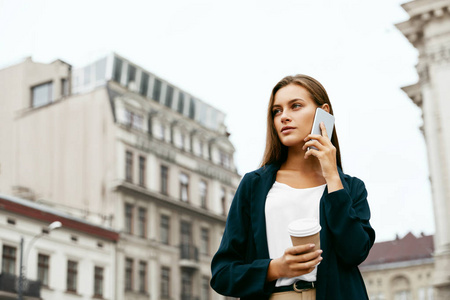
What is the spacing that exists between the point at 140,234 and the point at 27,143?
10065mm

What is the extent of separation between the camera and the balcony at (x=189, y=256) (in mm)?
45938

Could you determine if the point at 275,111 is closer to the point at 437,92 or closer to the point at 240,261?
the point at 240,261

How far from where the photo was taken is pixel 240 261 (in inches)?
124

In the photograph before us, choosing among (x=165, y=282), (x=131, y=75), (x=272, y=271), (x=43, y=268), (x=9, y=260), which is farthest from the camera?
(x=131, y=75)

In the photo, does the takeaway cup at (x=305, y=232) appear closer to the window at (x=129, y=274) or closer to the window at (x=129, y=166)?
the window at (x=129, y=274)

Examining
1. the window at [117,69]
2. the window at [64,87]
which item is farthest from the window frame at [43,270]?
the window at [64,87]

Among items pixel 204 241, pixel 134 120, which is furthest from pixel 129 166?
pixel 204 241

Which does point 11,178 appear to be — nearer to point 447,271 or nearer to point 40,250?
point 40,250

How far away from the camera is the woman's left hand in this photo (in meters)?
3.06

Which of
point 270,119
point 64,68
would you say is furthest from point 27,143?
point 270,119

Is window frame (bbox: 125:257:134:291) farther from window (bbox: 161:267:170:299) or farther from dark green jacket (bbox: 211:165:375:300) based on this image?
dark green jacket (bbox: 211:165:375:300)

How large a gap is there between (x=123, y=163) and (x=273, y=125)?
132ft

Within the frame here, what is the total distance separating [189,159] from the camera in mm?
49250

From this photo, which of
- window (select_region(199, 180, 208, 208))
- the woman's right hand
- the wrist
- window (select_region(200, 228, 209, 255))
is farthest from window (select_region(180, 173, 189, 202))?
the woman's right hand
